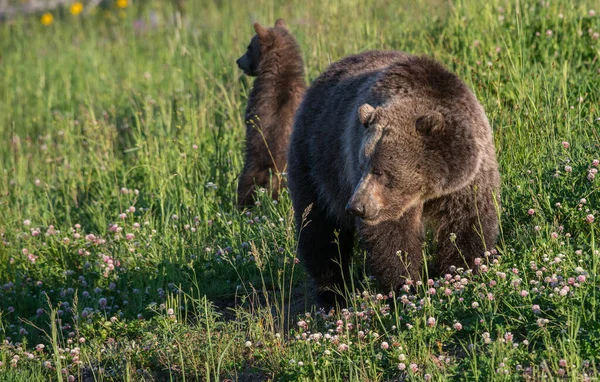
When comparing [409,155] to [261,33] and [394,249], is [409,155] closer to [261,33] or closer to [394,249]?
[394,249]

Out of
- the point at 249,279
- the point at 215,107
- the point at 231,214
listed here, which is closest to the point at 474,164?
the point at 249,279

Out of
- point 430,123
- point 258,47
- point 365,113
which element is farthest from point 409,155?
point 258,47

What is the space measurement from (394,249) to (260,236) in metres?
1.66

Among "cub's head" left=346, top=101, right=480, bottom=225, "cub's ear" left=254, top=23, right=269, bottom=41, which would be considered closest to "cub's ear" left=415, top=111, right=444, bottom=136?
"cub's head" left=346, top=101, right=480, bottom=225

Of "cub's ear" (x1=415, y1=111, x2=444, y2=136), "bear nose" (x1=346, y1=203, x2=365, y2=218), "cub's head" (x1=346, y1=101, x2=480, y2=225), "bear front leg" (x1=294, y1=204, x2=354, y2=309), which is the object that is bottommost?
"bear front leg" (x1=294, y1=204, x2=354, y2=309)

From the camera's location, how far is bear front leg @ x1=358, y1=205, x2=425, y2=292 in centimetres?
452

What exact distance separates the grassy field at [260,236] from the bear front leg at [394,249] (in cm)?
12

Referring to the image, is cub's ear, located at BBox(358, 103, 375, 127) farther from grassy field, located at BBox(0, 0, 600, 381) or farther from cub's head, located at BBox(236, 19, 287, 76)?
cub's head, located at BBox(236, 19, 287, 76)

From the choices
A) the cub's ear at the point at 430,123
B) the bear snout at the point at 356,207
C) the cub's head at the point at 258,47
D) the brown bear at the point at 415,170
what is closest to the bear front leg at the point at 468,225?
the brown bear at the point at 415,170

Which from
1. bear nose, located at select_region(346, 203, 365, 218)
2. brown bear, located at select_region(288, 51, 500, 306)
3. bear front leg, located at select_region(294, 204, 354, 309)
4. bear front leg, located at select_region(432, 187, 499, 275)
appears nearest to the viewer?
bear nose, located at select_region(346, 203, 365, 218)

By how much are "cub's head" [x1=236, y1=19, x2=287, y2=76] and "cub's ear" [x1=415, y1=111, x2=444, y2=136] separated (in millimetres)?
3703

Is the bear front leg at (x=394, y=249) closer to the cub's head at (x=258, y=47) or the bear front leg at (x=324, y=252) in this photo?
the bear front leg at (x=324, y=252)

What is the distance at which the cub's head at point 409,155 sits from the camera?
4.40 meters

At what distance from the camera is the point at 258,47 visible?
802 centimetres
